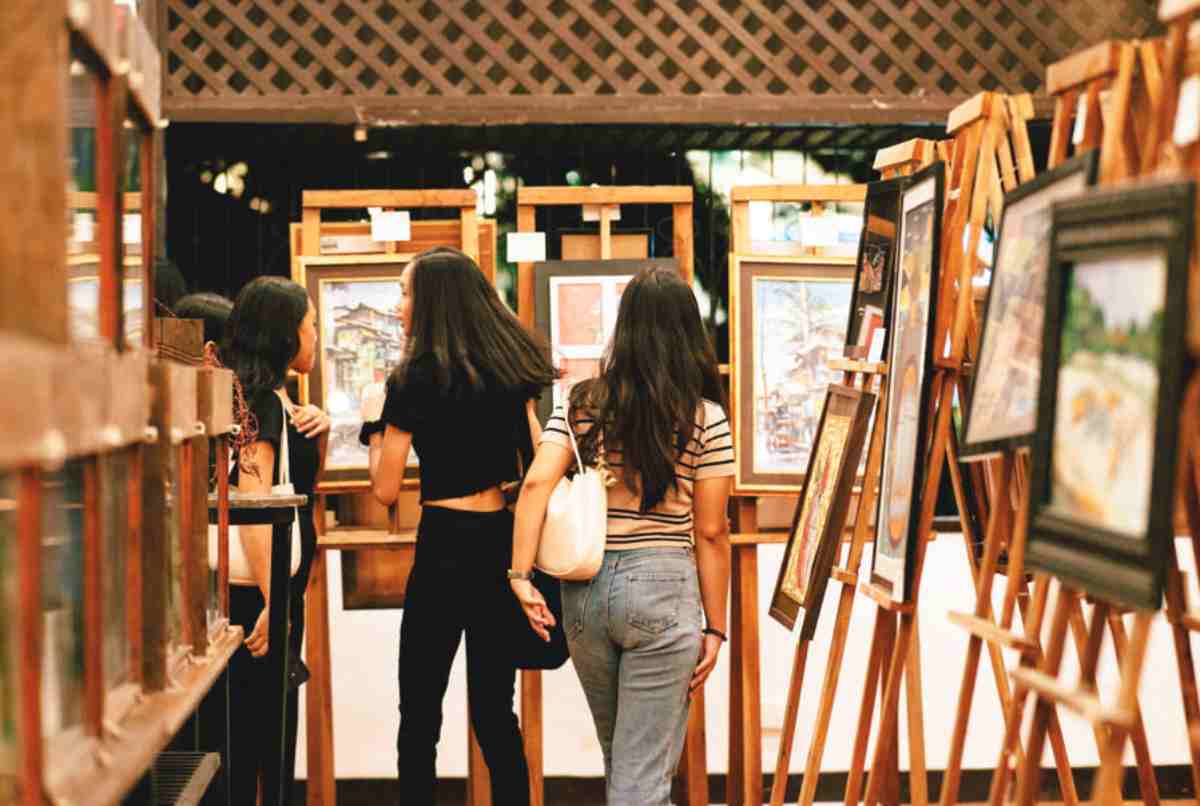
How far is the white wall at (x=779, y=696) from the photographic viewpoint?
15.3 feet

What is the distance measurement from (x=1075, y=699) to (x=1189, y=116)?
719mm

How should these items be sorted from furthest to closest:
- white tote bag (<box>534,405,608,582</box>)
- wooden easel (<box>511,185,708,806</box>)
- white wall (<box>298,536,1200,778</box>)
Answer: white wall (<box>298,536,1200,778</box>), wooden easel (<box>511,185,708,806</box>), white tote bag (<box>534,405,608,582</box>)

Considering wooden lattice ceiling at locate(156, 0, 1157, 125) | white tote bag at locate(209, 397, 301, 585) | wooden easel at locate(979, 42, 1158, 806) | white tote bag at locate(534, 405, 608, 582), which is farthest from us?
wooden lattice ceiling at locate(156, 0, 1157, 125)

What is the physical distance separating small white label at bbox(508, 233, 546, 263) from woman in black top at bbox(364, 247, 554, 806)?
814 millimetres

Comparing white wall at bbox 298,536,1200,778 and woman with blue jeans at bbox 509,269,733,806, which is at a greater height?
woman with blue jeans at bbox 509,269,733,806

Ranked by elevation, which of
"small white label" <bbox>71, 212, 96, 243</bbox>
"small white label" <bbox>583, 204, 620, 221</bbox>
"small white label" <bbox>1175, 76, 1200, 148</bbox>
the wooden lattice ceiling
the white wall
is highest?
the wooden lattice ceiling

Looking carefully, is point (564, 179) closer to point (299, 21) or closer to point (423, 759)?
point (299, 21)

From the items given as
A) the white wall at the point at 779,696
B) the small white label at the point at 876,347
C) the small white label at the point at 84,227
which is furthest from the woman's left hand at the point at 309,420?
the small white label at the point at 84,227

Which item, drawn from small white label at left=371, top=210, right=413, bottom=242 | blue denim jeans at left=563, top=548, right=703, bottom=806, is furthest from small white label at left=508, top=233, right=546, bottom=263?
blue denim jeans at left=563, top=548, right=703, bottom=806

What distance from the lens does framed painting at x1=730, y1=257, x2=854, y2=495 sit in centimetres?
404

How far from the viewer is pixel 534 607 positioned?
10.1ft

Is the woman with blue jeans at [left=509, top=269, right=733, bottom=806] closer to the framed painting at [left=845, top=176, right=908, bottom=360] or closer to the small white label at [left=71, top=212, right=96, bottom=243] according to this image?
the framed painting at [left=845, top=176, right=908, bottom=360]

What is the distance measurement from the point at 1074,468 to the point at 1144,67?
0.64 meters

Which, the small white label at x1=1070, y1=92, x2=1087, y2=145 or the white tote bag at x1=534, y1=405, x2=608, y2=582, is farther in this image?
the white tote bag at x1=534, y1=405, x2=608, y2=582
